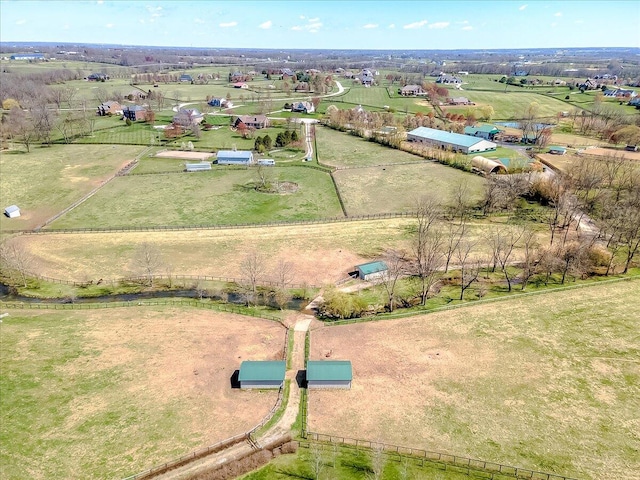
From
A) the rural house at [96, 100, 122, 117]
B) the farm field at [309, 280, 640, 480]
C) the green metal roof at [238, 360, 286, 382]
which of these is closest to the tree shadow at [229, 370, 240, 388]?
the green metal roof at [238, 360, 286, 382]

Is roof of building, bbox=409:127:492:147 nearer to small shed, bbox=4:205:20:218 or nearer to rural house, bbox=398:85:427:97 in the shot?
rural house, bbox=398:85:427:97

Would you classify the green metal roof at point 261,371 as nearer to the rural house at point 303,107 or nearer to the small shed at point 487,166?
the small shed at point 487,166

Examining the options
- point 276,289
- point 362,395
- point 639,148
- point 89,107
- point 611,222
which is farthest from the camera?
point 89,107

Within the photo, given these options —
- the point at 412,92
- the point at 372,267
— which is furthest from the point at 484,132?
the point at 372,267

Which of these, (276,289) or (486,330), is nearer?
(486,330)

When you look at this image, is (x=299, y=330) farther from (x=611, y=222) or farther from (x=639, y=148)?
(x=639, y=148)

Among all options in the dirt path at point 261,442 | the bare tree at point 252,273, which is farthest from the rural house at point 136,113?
the dirt path at point 261,442

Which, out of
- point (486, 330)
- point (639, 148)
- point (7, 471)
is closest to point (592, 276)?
point (486, 330)
